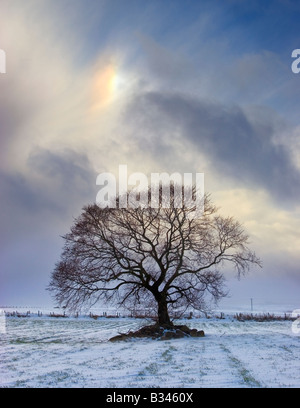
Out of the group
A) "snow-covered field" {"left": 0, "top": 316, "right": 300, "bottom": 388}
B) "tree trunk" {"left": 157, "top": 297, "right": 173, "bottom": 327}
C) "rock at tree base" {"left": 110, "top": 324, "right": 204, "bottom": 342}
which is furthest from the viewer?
"tree trunk" {"left": 157, "top": 297, "right": 173, "bottom": 327}

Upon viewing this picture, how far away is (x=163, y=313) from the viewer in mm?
29812

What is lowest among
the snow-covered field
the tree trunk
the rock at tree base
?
the rock at tree base

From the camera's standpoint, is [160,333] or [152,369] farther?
[160,333]

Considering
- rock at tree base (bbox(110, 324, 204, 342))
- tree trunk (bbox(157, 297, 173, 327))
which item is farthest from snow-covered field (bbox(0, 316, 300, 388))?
tree trunk (bbox(157, 297, 173, 327))

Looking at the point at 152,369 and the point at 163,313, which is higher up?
the point at 163,313

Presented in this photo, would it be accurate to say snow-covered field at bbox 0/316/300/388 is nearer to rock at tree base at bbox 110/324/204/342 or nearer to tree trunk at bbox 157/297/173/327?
rock at tree base at bbox 110/324/204/342

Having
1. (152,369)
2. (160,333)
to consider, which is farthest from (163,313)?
(152,369)

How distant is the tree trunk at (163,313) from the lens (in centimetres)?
2962

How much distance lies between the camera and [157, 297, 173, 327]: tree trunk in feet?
97.2

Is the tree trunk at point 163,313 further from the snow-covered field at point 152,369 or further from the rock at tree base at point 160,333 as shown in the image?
the snow-covered field at point 152,369

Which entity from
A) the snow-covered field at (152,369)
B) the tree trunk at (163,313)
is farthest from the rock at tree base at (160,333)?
the snow-covered field at (152,369)

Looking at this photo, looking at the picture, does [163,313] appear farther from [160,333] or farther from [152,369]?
[152,369]
